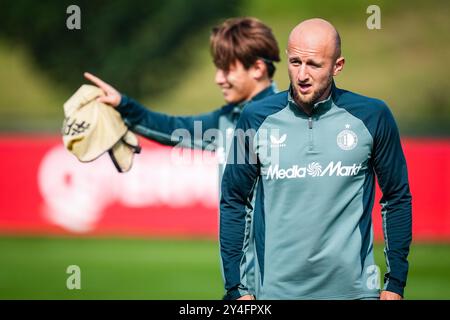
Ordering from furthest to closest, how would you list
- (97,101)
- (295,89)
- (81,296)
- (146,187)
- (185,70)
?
(185,70), (146,187), (81,296), (97,101), (295,89)

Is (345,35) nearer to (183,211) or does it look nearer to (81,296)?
(183,211)

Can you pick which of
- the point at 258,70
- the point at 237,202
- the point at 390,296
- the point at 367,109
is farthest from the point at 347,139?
the point at 258,70

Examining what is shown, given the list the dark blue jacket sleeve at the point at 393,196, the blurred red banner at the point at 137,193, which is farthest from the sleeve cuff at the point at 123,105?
the blurred red banner at the point at 137,193

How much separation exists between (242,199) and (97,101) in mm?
1329

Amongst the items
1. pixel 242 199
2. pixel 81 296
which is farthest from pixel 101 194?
pixel 242 199

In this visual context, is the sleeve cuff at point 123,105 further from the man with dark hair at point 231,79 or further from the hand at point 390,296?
the hand at point 390,296

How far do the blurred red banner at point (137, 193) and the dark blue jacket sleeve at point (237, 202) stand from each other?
692 centimetres

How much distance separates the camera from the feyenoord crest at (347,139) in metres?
3.78

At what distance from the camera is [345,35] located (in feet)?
65.4

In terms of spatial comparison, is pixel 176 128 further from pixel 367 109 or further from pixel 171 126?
pixel 367 109

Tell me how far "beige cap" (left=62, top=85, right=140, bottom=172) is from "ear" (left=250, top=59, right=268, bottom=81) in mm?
805

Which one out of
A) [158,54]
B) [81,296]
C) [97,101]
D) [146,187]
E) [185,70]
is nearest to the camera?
[97,101]

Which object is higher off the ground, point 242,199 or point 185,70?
point 185,70

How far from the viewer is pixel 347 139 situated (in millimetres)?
3785
